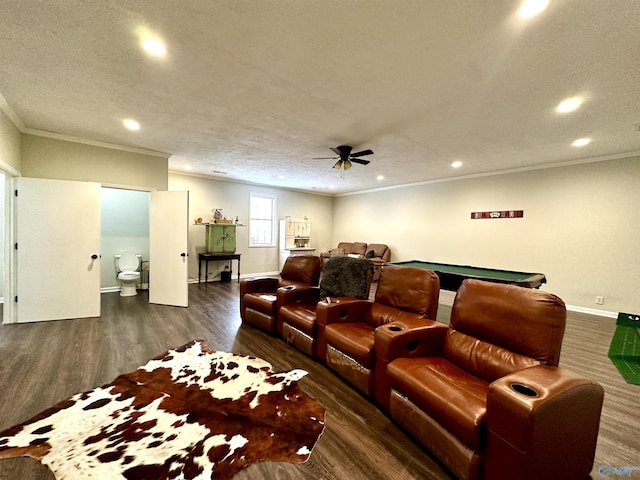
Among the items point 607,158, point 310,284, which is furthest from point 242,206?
point 607,158

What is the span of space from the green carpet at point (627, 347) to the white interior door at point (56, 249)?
697 cm

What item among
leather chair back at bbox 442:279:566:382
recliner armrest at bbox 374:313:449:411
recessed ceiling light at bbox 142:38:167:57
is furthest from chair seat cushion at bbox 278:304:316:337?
recessed ceiling light at bbox 142:38:167:57

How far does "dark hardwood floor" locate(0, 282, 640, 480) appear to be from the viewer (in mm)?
1632

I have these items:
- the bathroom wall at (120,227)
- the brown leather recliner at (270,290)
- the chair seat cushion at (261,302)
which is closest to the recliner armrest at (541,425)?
the brown leather recliner at (270,290)

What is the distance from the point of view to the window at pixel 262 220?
8.40 metres

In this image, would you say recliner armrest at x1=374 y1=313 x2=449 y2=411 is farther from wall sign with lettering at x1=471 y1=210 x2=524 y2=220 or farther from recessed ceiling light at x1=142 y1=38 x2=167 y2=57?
wall sign with lettering at x1=471 y1=210 x2=524 y2=220

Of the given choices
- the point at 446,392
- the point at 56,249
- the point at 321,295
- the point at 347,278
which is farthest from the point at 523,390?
the point at 56,249

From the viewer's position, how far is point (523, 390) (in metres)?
1.33

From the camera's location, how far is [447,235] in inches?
281

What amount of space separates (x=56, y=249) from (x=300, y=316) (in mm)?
3977

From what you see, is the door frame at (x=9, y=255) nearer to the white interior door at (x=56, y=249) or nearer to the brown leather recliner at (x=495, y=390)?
the white interior door at (x=56, y=249)

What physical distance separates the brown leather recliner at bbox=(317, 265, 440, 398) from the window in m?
6.02

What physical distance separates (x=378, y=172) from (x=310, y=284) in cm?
367

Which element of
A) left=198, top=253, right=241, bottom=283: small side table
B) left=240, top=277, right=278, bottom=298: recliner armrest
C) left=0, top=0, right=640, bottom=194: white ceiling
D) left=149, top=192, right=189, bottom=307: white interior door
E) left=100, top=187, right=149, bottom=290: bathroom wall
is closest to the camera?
left=0, top=0, right=640, bottom=194: white ceiling
